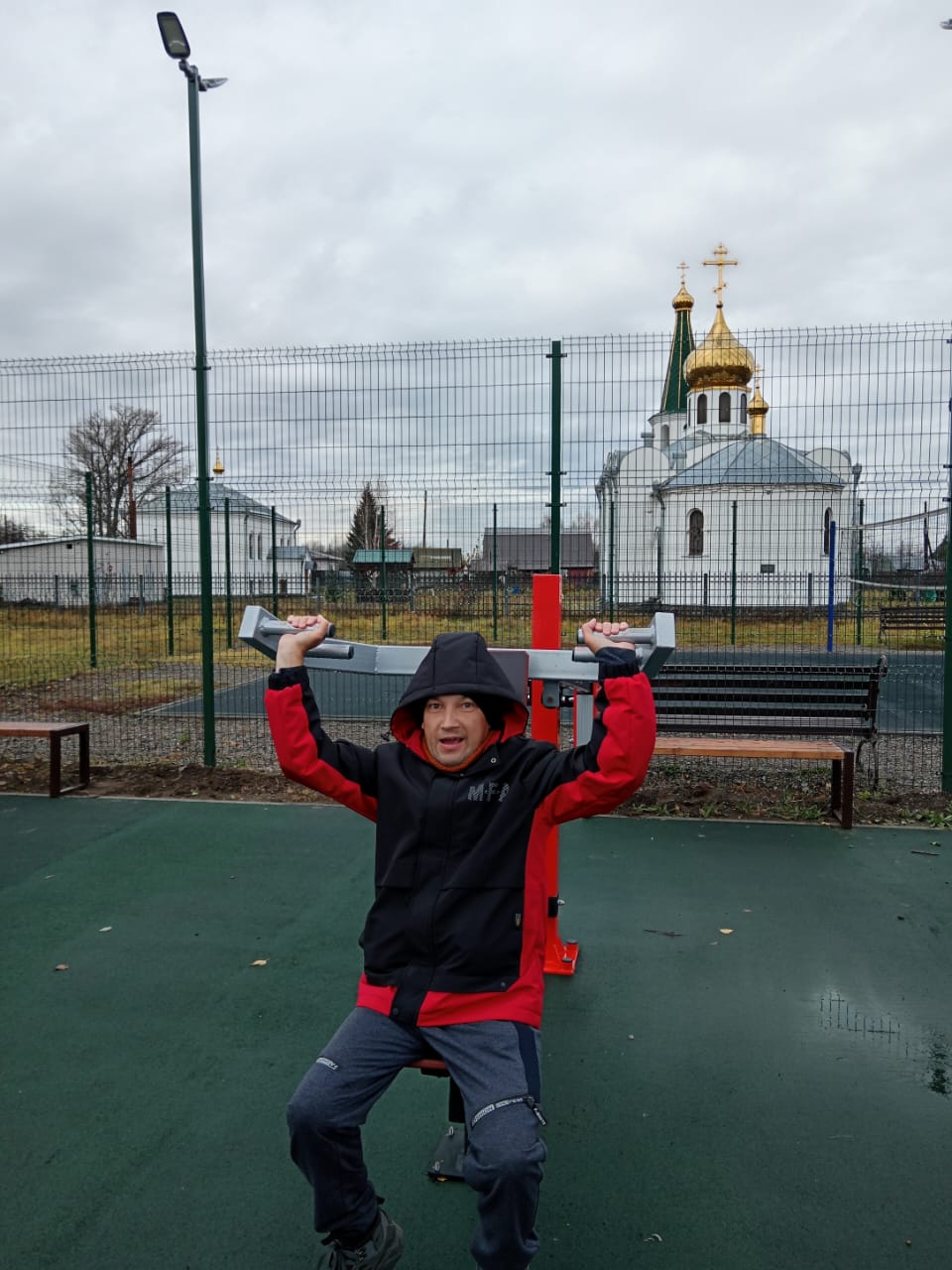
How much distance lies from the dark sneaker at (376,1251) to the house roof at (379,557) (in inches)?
229

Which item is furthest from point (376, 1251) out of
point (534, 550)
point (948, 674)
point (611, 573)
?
point (611, 573)

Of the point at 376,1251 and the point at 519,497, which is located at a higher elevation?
the point at 519,497

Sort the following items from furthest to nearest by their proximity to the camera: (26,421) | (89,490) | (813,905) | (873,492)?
1. (89,490)
2. (26,421)
3. (873,492)
4. (813,905)

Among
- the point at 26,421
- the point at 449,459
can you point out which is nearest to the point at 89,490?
the point at 26,421

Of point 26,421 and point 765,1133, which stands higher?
point 26,421

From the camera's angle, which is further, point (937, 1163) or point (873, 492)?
point (873, 492)

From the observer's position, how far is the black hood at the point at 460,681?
202 cm

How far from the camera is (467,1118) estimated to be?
5.74ft

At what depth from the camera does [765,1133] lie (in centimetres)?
235

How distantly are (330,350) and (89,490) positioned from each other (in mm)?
4714

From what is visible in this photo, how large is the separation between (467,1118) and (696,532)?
7.26m

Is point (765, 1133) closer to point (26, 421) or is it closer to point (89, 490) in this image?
point (26, 421)

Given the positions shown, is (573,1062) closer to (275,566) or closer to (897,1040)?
(897,1040)

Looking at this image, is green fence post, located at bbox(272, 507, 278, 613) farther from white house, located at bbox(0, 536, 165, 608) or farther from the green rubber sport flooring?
the green rubber sport flooring
